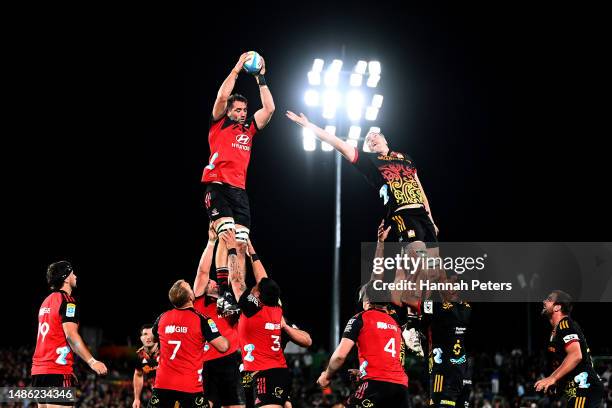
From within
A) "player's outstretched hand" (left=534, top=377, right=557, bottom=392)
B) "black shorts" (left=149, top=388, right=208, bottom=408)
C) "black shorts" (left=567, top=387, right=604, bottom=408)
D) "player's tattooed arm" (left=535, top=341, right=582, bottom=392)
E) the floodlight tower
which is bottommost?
"black shorts" (left=149, top=388, right=208, bottom=408)

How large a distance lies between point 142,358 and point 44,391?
3.25m

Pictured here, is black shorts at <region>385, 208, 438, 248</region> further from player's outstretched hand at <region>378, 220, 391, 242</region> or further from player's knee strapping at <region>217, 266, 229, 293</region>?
player's knee strapping at <region>217, 266, 229, 293</region>

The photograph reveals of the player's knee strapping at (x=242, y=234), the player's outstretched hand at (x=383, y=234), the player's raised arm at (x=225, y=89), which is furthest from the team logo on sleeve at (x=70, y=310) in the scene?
the player's outstretched hand at (x=383, y=234)

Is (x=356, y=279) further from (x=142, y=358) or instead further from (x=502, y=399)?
(x=142, y=358)

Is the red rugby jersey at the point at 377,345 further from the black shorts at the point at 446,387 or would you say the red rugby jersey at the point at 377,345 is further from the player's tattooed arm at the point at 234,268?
the black shorts at the point at 446,387

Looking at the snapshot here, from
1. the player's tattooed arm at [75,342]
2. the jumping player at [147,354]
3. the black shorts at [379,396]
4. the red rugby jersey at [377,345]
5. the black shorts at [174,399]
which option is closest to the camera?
the black shorts at [379,396]

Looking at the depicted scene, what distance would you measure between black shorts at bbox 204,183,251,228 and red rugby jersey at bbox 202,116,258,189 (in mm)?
115

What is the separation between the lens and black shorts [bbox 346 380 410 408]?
29.1 feet

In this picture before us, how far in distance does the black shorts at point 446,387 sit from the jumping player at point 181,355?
4.01m

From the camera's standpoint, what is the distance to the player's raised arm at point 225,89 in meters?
10.5

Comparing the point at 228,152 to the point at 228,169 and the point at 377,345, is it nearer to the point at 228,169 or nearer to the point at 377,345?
the point at 228,169

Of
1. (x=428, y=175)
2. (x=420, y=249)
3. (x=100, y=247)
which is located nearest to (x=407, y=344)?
(x=420, y=249)

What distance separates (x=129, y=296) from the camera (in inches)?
2025

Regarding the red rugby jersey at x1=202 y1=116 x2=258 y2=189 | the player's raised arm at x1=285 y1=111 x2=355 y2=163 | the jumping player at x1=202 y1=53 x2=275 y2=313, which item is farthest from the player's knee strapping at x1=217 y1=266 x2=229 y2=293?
the player's raised arm at x1=285 y1=111 x2=355 y2=163
